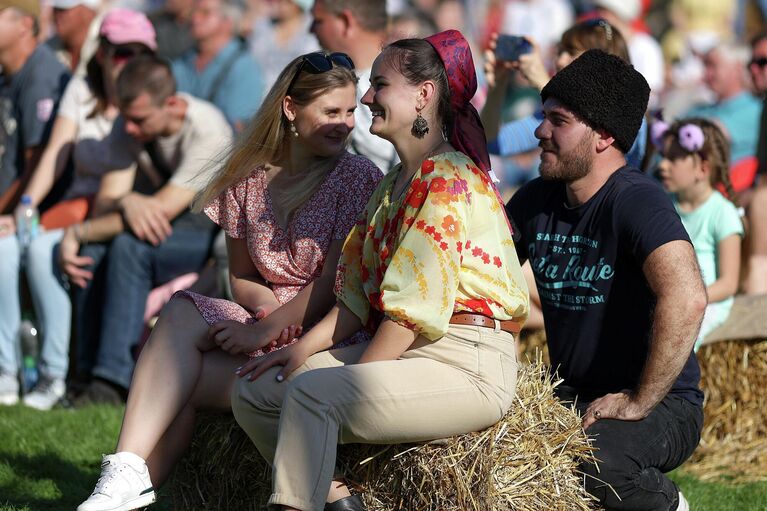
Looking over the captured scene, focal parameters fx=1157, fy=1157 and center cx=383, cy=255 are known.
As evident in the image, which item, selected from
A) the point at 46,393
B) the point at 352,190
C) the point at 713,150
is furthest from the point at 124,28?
the point at 713,150

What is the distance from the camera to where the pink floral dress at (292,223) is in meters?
4.61

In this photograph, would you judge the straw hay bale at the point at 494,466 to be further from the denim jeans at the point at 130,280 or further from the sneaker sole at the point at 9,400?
the sneaker sole at the point at 9,400

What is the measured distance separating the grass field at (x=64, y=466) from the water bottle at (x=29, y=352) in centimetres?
92

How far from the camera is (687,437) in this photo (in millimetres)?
4320

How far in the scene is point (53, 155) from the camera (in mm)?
8203

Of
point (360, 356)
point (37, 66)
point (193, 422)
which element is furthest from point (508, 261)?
point (37, 66)

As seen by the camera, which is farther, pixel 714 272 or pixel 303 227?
pixel 714 272

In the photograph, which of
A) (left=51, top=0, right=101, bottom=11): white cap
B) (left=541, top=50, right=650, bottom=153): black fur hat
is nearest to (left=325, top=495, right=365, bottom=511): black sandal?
(left=541, top=50, right=650, bottom=153): black fur hat

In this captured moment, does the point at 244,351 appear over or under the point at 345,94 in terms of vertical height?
under

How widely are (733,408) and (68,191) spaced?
15.8 feet

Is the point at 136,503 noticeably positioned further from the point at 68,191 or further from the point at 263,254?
the point at 68,191

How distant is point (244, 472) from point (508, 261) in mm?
1282

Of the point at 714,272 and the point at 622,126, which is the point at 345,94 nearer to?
the point at 622,126

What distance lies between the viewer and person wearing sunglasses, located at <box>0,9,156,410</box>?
7484mm
